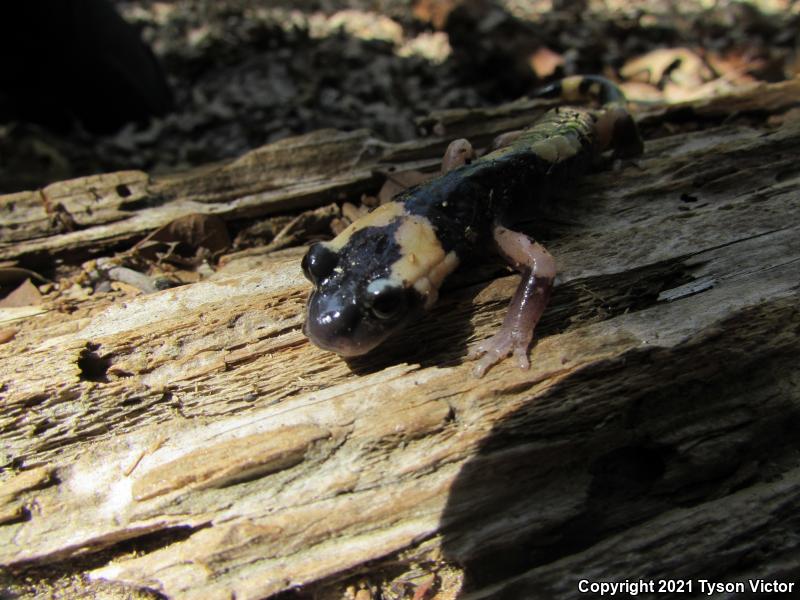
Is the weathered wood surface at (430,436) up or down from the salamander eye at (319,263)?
down

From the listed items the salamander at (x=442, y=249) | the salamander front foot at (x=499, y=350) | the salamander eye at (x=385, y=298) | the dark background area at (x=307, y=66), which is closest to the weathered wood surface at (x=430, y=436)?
the salamander front foot at (x=499, y=350)

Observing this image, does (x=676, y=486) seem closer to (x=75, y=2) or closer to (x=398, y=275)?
(x=398, y=275)

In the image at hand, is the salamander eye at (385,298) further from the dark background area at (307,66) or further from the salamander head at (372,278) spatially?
the dark background area at (307,66)

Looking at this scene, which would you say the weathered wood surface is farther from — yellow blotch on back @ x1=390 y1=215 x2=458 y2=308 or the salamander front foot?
yellow blotch on back @ x1=390 y1=215 x2=458 y2=308

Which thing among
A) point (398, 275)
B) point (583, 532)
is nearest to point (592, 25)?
point (398, 275)

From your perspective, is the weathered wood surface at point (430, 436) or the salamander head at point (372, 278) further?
the salamander head at point (372, 278)

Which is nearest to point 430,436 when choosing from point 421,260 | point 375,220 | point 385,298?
point 385,298

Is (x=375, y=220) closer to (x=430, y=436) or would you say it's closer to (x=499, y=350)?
(x=499, y=350)

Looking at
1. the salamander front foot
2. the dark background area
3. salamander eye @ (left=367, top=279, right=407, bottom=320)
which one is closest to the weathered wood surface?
the salamander front foot
